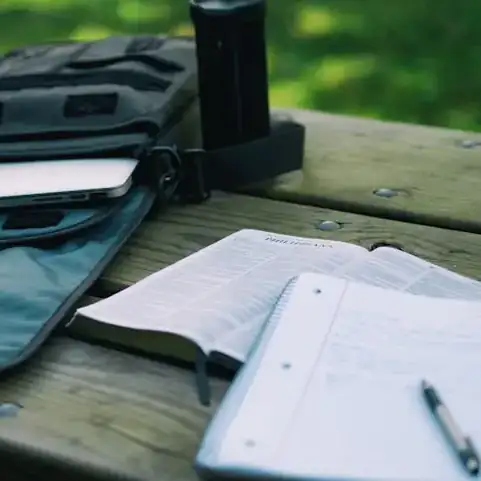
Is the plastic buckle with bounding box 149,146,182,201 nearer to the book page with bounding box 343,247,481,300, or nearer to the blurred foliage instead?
the book page with bounding box 343,247,481,300

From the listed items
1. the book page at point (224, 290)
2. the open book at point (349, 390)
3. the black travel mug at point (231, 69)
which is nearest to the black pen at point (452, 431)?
the open book at point (349, 390)

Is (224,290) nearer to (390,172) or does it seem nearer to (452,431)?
(452,431)

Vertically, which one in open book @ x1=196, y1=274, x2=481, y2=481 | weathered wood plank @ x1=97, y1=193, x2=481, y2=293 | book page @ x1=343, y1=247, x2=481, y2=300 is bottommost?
Answer: weathered wood plank @ x1=97, y1=193, x2=481, y2=293

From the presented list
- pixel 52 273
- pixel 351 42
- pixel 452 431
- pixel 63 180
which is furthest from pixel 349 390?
pixel 351 42

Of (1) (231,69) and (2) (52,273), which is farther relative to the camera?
(1) (231,69)

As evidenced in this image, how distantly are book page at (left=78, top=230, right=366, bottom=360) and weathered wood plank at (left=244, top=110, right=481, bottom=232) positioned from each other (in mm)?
148

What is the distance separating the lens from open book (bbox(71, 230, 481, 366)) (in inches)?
31.0

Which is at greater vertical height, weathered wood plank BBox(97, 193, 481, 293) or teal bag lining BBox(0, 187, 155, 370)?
teal bag lining BBox(0, 187, 155, 370)

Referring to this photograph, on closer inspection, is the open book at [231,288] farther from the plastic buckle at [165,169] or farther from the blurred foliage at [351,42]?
the blurred foliage at [351,42]

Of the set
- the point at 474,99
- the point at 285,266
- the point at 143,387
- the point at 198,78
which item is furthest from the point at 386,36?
the point at 143,387

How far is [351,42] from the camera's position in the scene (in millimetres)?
2336

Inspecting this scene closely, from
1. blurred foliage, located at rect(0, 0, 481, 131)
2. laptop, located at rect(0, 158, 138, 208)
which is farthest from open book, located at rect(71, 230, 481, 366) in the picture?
blurred foliage, located at rect(0, 0, 481, 131)

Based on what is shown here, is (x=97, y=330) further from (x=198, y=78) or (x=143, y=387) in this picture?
(x=198, y=78)

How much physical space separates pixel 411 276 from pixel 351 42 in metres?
1.53
